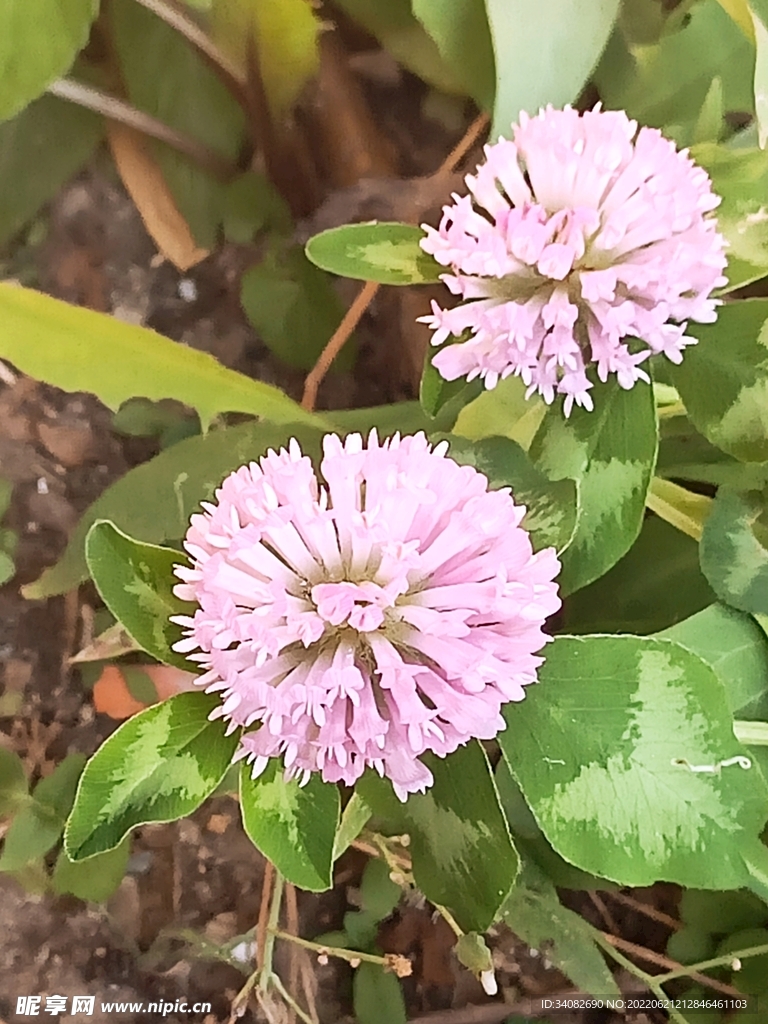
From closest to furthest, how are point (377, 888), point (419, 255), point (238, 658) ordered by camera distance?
point (238, 658) < point (419, 255) < point (377, 888)

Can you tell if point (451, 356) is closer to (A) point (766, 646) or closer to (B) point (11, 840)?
(A) point (766, 646)

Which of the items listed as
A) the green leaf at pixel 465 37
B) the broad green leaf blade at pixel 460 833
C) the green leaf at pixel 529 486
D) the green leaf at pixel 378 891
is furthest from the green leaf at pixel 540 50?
the green leaf at pixel 378 891

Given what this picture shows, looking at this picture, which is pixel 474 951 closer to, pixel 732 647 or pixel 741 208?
pixel 732 647

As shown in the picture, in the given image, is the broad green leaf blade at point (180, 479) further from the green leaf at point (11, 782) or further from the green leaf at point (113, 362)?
the green leaf at point (11, 782)

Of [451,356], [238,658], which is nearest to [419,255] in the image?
[451,356]

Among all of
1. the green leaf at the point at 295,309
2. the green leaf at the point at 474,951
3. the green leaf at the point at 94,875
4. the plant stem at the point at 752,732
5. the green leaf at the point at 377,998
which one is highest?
the green leaf at the point at 295,309

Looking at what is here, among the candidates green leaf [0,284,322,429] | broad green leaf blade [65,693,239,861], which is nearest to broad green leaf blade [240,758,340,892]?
broad green leaf blade [65,693,239,861]

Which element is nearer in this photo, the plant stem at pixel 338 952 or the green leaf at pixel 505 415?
the green leaf at pixel 505 415
